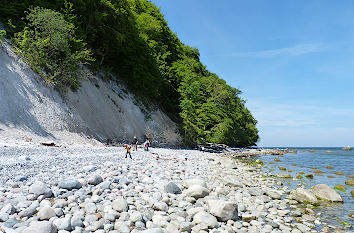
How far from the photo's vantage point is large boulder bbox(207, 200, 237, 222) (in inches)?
216

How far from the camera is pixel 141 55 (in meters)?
30.9

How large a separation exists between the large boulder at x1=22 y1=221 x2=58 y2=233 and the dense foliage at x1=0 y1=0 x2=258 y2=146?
17100 millimetres

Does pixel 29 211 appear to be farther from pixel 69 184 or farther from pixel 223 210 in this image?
pixel 223 210

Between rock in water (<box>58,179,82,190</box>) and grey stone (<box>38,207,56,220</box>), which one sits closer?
grey stone (<box>38,207,56,220</box>)

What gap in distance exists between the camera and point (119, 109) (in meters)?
24.8

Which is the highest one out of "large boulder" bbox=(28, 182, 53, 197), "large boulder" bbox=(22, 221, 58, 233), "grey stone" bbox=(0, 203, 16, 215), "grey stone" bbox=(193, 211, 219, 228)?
"large boulder" bbox=(28, 182, 53, 197)

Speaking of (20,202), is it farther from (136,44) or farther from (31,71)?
(136,44)

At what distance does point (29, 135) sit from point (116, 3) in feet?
66.8

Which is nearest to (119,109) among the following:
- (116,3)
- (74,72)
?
(74,72)

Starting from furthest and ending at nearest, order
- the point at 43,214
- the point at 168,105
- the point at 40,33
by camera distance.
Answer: the point at 168,105
the point at 40,33
the point at 43,214

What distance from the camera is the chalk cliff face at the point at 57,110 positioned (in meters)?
13.3

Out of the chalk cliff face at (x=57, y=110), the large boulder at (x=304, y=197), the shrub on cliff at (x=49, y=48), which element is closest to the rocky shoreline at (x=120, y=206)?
the large boulder at (x=304, y=197)

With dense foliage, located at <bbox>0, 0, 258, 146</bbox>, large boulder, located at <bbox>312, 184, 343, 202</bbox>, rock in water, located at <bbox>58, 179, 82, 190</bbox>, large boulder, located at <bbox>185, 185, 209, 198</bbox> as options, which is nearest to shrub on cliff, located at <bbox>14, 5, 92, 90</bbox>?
dense foliage, located at <bbox>0, 0, 258, 146</bbox>

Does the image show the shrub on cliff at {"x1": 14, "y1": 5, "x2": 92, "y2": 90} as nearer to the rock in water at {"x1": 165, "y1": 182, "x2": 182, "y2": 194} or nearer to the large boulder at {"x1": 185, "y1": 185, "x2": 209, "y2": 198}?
the rock in water at {"x1": 165, "y1": 182, "x2": 182, "y2": 194}
